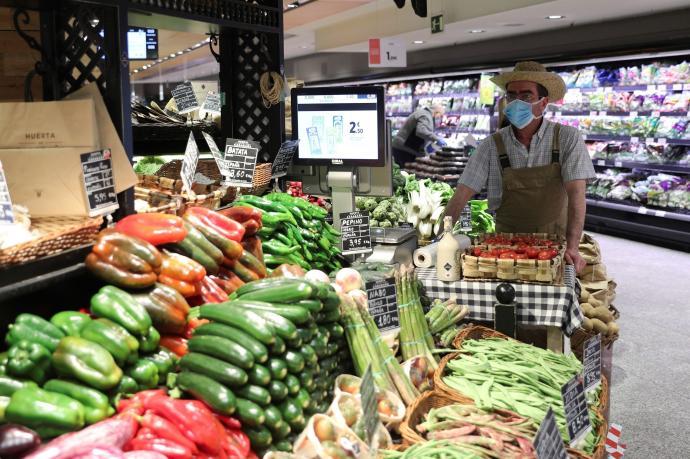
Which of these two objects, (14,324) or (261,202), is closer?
(14,324)

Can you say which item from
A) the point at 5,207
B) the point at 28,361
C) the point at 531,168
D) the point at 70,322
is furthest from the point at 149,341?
the point at 531,168

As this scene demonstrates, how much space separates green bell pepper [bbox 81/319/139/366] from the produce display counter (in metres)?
1.97

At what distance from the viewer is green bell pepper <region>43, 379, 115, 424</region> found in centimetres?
181

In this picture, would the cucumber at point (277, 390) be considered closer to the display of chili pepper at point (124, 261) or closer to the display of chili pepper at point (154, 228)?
the display of chili pepper at point (124, 261)

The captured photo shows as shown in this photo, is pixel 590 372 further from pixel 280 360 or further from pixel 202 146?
pixel 202 146

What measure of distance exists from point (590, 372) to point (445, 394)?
28.0 inches

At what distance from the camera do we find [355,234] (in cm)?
365

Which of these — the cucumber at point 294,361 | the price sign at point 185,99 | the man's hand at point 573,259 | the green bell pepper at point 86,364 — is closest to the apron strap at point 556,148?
the man's hand at point 573,259

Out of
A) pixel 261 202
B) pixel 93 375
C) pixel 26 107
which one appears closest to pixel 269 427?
pixel 93 375

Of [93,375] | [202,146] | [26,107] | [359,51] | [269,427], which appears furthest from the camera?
[359,51]

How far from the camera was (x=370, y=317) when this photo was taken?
8.55ft

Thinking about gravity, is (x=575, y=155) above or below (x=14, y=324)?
above

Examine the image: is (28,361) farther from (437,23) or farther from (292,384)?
(437,23)

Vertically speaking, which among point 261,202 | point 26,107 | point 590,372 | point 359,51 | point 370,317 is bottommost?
point 590,372
